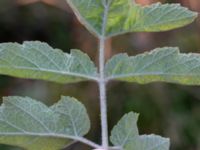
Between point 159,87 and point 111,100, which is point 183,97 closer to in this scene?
point 159,87

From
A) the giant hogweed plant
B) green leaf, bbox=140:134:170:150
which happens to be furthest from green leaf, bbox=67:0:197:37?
green leaf, bbox=140:134:170:150

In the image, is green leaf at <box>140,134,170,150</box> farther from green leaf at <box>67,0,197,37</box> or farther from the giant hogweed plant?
green leaf at <box>67,0,197,37</box>

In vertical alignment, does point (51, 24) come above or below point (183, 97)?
above

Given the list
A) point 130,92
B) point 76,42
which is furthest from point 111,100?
point 76,42

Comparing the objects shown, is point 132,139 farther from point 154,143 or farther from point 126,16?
point 126,16

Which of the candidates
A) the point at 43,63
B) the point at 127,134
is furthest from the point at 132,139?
the point at 43,63

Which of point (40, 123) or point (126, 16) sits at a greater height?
point (126, 16)
